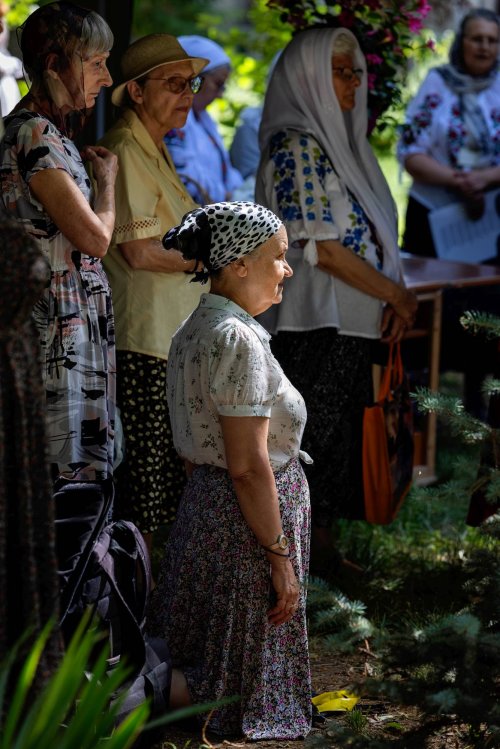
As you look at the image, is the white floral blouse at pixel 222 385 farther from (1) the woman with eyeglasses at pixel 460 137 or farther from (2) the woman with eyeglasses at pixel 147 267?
(1) the woman with eyeglasses at pixel 460 137

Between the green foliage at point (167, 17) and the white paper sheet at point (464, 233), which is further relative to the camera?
the green foliage at point (167, 17)

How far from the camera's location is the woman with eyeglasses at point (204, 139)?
20.5 ft

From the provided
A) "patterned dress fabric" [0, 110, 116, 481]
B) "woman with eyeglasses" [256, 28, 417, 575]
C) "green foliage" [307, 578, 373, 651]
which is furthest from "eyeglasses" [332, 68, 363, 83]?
"green foliage" [307, 578, 373, 651]

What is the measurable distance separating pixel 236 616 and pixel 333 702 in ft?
1.55

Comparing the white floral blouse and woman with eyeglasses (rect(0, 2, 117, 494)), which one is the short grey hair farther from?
the white floral blouse

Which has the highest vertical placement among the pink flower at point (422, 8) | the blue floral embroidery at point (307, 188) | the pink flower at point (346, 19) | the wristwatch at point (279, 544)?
the pink flower at point (422, 8)

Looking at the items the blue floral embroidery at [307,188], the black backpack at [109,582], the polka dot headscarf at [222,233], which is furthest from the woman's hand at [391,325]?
the black backpack at [109,582]

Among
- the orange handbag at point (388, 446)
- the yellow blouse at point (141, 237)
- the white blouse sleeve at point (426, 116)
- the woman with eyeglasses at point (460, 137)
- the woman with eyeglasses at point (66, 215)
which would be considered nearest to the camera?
the woman with eyeglasses at point (66, 215)

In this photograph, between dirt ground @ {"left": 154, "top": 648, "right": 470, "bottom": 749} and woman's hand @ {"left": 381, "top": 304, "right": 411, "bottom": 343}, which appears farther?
woman's hand @ {"left": 381, "top": 304, "right": 411, "bottom": 343}

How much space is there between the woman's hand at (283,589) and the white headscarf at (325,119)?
1647 millimetres

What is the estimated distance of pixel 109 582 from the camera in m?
2.99

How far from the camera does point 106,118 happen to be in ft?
18.3

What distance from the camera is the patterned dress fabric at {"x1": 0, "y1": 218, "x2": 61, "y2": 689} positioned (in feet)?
6.96

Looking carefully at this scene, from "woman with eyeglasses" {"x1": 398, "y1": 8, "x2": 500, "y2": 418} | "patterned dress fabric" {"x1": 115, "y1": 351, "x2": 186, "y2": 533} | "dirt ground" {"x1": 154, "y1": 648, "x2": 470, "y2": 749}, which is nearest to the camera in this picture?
"dirt ground" {"x1": 154, "y1": 648, "x2": 470, "y2": 749}
